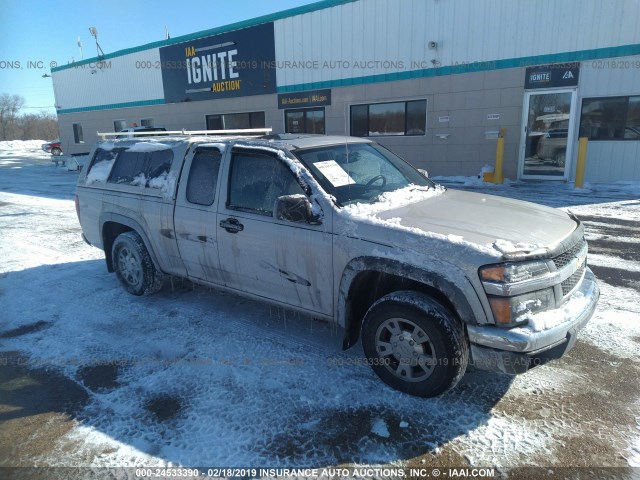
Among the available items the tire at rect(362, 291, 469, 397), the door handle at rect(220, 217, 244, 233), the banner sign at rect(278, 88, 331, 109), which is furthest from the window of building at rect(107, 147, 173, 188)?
the banner sign at rect(278, 88, 331, 109)

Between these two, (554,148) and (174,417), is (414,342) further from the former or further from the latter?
(554,148)

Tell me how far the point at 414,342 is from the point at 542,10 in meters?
13.0

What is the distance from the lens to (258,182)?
3924mm

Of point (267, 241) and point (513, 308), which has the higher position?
point (267, 241)

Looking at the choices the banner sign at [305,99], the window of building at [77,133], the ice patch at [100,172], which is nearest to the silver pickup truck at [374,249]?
the ice patch at [100,172]

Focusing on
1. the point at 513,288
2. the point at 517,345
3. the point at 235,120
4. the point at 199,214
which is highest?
the point at 235,120

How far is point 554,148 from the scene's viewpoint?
13148 mm

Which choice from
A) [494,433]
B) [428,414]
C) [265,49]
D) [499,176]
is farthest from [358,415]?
[265,49]

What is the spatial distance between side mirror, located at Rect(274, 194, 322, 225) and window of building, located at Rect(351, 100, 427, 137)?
12.8m

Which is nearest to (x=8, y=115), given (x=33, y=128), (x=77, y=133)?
(x=33, y=128)

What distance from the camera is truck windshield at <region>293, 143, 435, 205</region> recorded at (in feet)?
11.9

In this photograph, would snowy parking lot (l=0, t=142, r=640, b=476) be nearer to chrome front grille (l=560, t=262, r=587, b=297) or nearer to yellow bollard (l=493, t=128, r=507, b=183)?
chrome front grille (l=560, t=262, r=587, b=297)

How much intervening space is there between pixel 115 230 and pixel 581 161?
38.4 feet

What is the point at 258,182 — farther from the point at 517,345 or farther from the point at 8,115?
the point at 8,115
